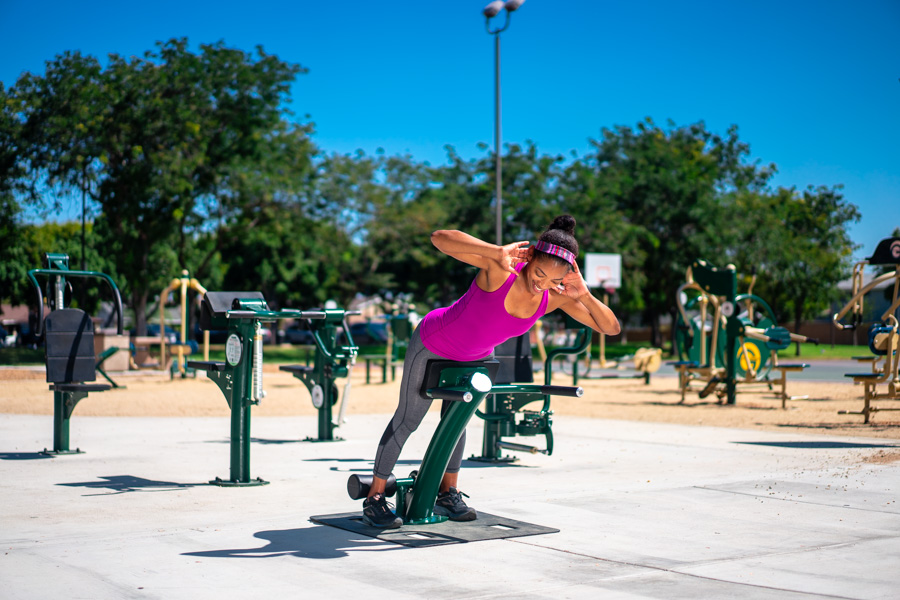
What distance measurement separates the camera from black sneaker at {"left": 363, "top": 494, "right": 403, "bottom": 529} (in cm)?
552

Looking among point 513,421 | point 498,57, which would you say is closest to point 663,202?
point 498,57

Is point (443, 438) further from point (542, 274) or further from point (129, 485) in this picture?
point (129, 485)

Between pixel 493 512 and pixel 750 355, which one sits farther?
pixel 750 355

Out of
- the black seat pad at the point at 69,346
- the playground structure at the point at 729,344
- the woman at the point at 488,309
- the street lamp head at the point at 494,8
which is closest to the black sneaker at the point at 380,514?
the woman at the point at 488,309

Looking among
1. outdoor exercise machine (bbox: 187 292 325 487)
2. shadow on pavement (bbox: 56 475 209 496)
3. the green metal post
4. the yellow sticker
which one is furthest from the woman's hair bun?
the yellow sticker

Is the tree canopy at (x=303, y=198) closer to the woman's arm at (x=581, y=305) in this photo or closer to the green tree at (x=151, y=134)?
the green tree at (x=151, y=134)

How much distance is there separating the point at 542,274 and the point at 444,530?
1702mm

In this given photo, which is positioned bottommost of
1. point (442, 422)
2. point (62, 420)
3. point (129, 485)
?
point (129, 485)

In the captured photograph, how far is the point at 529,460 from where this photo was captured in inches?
356

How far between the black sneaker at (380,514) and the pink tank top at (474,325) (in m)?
0.98

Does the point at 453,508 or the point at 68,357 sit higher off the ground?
the point at 68,357

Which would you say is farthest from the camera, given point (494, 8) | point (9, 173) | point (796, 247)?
point (796, 247)

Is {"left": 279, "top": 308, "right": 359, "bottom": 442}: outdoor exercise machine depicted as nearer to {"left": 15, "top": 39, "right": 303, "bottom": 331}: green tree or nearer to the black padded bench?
the black padded bench

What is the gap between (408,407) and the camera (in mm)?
5457
